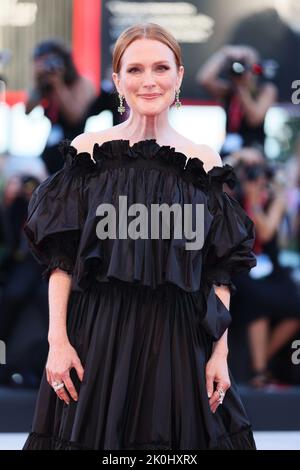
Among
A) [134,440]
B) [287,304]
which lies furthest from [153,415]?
[287,304]

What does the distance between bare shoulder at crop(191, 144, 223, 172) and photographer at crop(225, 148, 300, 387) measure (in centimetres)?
269

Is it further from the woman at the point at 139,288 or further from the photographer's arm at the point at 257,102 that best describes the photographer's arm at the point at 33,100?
the woman at the point at 139,288

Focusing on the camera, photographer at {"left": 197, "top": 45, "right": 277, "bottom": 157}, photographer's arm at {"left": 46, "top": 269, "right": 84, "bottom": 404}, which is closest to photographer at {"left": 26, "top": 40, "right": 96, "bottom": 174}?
photographer at {"left": 197, "top": 45, "right": 277, "bottom": 157}

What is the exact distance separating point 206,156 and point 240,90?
299 cm

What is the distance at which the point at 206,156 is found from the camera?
104 inches

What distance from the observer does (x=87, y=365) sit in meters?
2.50

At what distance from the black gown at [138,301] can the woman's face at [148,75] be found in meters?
0.10

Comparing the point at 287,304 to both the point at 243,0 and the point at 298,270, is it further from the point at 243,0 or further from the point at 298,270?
the point at 243,0

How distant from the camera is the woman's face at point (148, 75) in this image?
8.32 feet

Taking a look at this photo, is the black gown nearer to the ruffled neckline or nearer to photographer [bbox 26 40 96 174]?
the ruffled neckline

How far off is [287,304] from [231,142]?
891 millimetres

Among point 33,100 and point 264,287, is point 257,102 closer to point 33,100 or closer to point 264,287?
point 264,287

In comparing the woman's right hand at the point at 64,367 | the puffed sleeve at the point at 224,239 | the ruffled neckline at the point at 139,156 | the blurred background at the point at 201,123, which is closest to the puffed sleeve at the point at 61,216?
the ruffled neckline at the point at 139,156

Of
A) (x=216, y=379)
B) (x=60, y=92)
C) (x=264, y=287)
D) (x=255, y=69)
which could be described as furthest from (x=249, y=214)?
(x=216, y=379)
